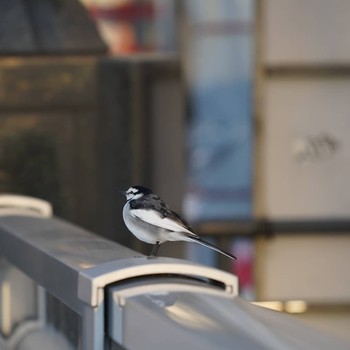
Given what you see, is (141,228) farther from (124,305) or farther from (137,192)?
(124,305)

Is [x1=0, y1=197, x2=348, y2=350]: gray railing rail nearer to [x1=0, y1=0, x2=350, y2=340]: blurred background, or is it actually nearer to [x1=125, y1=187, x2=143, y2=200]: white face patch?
[x1=125, y1=187, x2=143, y2=200]: white face patch

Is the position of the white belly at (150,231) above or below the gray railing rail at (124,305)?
above

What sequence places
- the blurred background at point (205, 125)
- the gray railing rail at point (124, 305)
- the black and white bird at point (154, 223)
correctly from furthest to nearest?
the blurred background at point (205, 125) → the black and white bird at point (154, 223) → the gray railing rail at point (124, 305)

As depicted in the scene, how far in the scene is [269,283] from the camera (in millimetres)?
6031

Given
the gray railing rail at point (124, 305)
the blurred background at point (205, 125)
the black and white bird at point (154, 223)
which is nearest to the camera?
the gray railing rail at point (124, 305)

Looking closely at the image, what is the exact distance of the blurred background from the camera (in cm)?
520

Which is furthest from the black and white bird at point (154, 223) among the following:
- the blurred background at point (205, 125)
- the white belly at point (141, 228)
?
the blurred background at point (205, 125)

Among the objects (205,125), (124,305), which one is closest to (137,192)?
(124,305)

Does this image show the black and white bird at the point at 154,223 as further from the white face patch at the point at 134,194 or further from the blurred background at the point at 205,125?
the blurred background at the point at 205,125

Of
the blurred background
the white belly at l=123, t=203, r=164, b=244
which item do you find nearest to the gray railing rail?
the white belly at l=123, t=203, r=164, b=244

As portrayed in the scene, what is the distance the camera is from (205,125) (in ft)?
20.6

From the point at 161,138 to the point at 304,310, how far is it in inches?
48.3

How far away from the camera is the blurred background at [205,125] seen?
17.1ft

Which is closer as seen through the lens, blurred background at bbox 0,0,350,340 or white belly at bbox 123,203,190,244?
white belly at bbox 123,203,190,244
